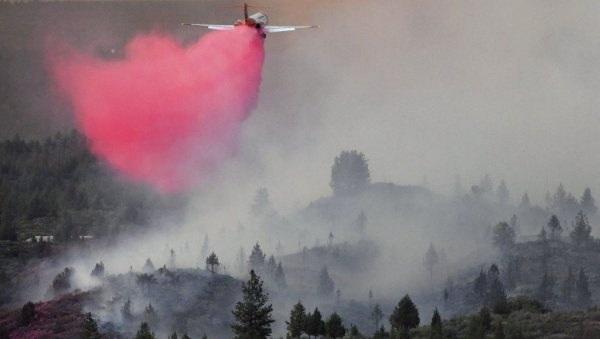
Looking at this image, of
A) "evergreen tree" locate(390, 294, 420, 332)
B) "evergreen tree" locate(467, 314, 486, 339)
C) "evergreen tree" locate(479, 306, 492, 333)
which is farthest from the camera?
"evergreen tree" locate(390, 294, 420, 332)

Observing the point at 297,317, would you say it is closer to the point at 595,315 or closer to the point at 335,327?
the point at 335,327

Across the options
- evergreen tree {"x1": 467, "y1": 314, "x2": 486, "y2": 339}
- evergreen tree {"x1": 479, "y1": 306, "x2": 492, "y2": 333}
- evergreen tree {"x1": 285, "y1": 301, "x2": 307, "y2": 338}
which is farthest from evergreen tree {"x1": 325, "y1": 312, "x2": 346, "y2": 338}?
evergreen tree {"x1": 479, "y1": 306, "x2": 492, "y2": 333}

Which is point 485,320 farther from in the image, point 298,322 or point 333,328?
point 298,322

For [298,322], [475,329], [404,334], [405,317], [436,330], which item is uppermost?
[405,317]

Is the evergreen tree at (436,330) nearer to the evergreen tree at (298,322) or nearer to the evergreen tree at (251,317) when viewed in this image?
the evergreen tree at (298,322)

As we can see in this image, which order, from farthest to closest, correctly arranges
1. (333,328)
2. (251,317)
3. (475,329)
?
(333,328) → (251,317) → (475,329)

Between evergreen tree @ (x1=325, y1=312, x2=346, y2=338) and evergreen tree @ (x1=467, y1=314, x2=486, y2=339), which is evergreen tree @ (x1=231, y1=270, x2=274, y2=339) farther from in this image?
evergreen tree @ (x1=467, y1=314, x2=486, y2=339)

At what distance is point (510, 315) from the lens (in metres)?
197

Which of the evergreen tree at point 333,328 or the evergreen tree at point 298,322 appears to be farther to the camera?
the evergreen tree at point 298,322

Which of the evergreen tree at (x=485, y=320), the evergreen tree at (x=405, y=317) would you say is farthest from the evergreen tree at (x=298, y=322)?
the evergreen tree at (x=485, y=320)

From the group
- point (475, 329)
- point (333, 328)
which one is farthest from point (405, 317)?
point (475, 329)

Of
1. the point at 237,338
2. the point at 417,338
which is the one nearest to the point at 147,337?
the point at 237,338

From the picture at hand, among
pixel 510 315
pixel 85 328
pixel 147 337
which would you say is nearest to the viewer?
pixel 147 337

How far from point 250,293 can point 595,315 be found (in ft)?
177
